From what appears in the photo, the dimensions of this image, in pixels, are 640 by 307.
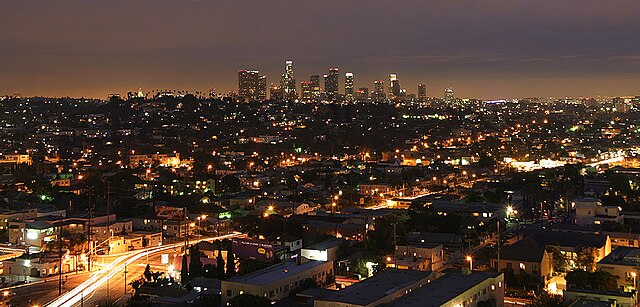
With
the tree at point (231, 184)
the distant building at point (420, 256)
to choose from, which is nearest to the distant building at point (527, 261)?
the distant building at point (420, 256)

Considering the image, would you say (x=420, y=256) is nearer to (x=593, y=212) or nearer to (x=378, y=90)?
(x=593, y=212)

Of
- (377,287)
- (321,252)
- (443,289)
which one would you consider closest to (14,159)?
(321,252)

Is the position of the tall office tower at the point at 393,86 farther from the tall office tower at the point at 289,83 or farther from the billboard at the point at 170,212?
the billboard at the point at 170,212

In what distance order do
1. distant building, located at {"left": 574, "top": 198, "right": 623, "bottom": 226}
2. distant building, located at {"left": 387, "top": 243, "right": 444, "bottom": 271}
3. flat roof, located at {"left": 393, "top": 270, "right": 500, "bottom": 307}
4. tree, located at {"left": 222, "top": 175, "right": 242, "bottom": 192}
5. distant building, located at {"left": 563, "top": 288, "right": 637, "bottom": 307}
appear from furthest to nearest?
tree, located at {"left": 222, "top": 175, "right": 242, "bottom": 192} → distant building, located at {"left": 574, "top": 198, "right": 623, "bottom": 226} → distant building, located at {"left": 387, "top": 243, "right": 444, "bottom": 271} → distant building, located at {"left": 563, "top": 288, "right": 637, "bottom": 307} → flat roof, located at {"left": 393, "top": 270, "right": 500, "bottom": 307}

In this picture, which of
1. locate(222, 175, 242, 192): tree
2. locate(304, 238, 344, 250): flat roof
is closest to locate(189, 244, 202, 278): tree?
locate(304, 238, 344, 250): flat roof

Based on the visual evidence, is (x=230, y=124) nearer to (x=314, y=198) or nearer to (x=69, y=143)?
(x=69, y=143)

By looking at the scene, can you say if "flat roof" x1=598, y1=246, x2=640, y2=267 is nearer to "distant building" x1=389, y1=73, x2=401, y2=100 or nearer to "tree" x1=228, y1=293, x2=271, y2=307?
"tree" x1=228, y1=293, x2=271, y2=307
